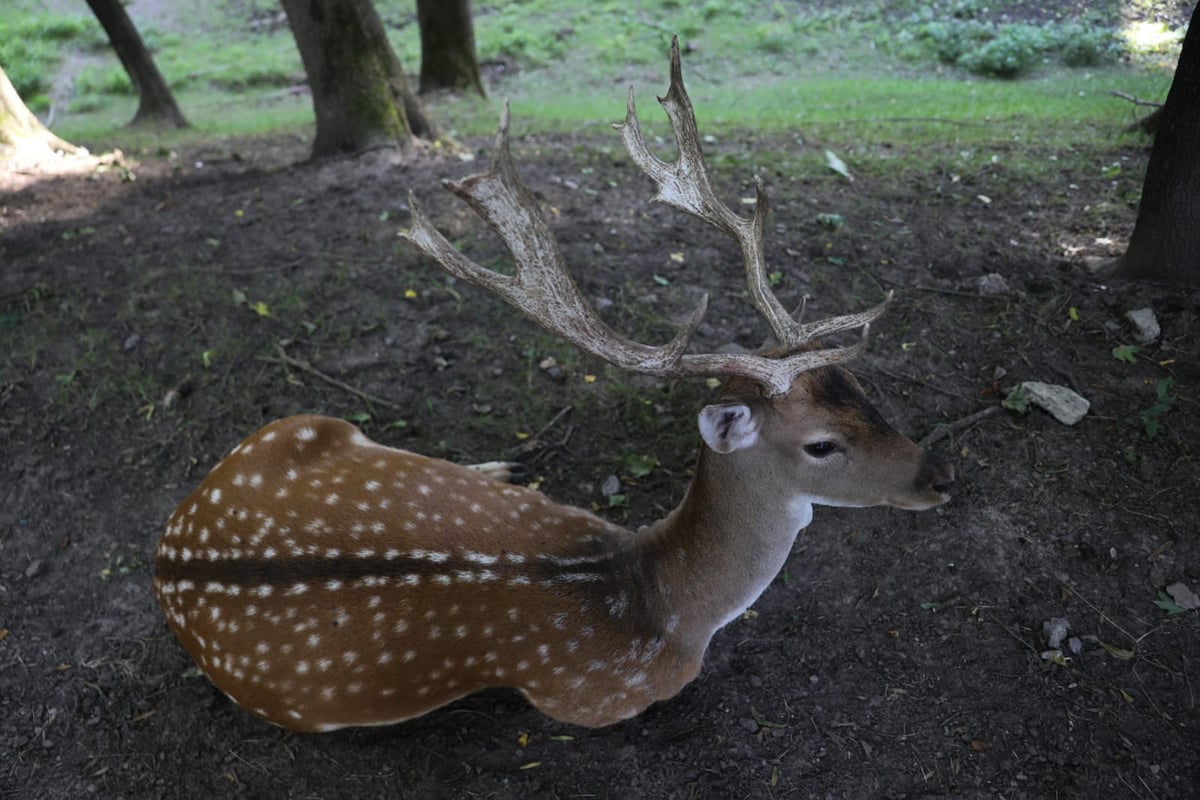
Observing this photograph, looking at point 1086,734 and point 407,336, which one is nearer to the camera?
point 1086,734

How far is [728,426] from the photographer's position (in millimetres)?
2301

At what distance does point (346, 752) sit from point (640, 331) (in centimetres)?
229

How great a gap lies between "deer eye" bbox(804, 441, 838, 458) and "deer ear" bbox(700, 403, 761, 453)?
16 centimetres


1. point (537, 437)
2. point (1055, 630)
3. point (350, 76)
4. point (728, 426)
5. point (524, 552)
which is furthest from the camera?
point (350, 76)

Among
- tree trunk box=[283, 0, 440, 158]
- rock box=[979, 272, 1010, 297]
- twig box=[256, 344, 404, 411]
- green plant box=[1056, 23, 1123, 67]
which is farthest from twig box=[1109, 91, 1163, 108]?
twig box=[256, 344, 404, 411]

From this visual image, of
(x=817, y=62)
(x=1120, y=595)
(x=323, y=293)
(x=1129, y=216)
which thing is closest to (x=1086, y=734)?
(x=1120, y=595)

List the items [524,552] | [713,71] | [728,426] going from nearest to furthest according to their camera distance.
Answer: [728,426]
[524,552]
[713,71]

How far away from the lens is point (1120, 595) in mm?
2705

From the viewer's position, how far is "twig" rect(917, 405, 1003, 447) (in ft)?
10.7

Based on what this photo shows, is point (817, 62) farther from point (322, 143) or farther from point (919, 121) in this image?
point (322, 143)

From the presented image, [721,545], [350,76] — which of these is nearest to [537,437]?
[721,545]

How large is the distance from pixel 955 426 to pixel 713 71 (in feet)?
37.1

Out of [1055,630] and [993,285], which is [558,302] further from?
[993,285]

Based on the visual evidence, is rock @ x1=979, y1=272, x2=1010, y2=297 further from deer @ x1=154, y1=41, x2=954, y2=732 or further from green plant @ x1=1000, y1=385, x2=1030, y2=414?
deer @ x1=154, y1=41, x2=954, y2=732
